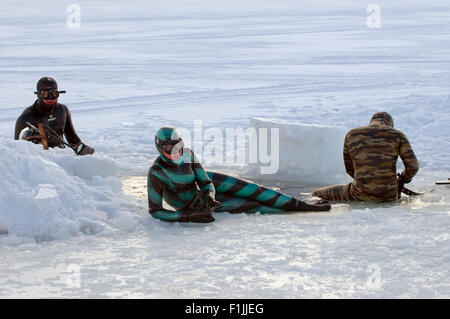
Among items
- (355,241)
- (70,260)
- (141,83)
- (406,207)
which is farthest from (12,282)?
(141,83)

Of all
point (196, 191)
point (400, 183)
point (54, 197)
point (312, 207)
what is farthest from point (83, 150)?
point (400, 183)

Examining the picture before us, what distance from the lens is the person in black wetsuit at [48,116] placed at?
25.2 ft

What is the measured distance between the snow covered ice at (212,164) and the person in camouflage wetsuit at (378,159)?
0.19 metres

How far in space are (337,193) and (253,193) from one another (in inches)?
39.8

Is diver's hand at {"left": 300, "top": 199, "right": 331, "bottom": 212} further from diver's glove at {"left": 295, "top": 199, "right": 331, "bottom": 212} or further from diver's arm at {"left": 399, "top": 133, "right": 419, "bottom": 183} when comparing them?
diver's arm at {"left": 399, "top": 133, "right": 419, "bottom": 183}

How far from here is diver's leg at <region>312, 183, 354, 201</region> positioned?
24.1ft

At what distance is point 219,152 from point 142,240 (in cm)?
526

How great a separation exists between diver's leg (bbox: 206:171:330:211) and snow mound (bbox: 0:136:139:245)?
31.3 inches

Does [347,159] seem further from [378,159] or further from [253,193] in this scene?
[253,193]

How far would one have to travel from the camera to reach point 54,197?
609cm

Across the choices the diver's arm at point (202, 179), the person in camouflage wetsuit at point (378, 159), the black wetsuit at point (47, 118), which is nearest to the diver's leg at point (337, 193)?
the person in camouflage wetsuit at point (378, 159)

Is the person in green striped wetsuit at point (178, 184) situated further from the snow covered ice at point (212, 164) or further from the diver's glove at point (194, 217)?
the snow covered ice at point (212, 164)

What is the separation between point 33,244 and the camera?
5.74m

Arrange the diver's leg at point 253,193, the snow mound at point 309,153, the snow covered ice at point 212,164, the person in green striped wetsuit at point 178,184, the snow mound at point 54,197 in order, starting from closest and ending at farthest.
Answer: the snow covered ice at point 212,164, the snow mound at point 54,197, the person in green striped wetsuit at point 178,184, the diver's leg at point 253,193, the snow mound at point 309,153
